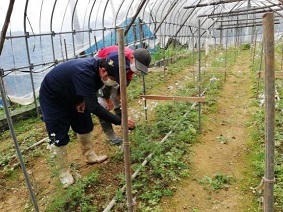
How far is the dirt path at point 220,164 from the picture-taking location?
9.65 feet

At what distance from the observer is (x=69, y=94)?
3.15 meters

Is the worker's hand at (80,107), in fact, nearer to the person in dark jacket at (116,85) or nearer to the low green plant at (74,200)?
the person in dark jacket at (116,85)

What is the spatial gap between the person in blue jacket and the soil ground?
0.42 m

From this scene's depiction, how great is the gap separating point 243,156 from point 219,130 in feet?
3.26

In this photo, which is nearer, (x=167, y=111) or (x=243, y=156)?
(x=243, y=156)

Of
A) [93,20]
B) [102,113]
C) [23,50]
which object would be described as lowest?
[102,113]

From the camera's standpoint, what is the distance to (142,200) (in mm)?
2947

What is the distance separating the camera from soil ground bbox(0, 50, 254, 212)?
9.74 ft

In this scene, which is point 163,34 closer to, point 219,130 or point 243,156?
point 219,130

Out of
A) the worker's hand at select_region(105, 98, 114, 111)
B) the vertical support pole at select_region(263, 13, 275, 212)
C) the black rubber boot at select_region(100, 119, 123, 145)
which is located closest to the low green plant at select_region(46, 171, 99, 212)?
the black rubber boot at select_region(100, 119, 123, 145)

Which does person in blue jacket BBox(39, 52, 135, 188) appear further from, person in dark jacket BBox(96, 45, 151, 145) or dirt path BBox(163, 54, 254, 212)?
dirt path BBox(163, 54, 254, 212)

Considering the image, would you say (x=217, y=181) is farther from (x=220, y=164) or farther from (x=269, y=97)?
(x=269, y=97)

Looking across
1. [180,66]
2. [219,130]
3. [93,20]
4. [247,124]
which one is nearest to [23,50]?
[93,20]

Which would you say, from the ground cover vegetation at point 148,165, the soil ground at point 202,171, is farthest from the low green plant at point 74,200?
the soil ground at point 202,171
